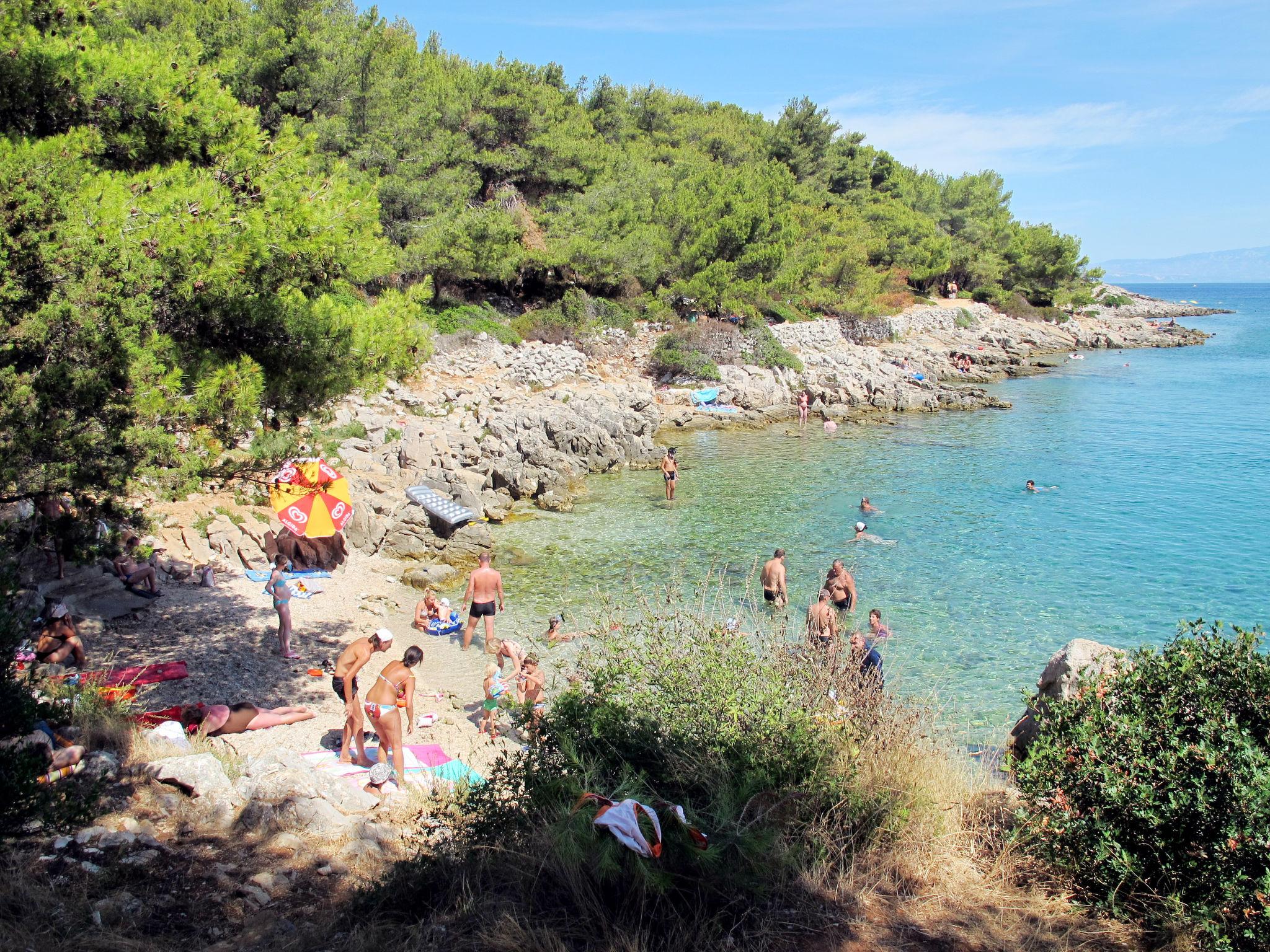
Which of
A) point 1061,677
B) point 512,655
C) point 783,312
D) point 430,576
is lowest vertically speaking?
point 512,655

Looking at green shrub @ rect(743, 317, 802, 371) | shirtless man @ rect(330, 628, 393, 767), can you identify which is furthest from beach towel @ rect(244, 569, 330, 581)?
green shrub @ rect(743, 317, 802, 371)

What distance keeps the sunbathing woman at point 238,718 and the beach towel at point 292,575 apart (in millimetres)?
4027

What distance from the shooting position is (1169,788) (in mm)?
4086

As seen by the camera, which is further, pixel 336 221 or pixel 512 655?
pixel 512 655

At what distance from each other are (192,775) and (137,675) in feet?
12.2

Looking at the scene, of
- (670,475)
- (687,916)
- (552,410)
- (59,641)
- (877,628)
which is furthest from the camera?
(552,410)

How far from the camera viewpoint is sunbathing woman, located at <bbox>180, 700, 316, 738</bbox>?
26.0 ft

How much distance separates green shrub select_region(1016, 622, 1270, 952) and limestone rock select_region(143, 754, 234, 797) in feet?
17.9

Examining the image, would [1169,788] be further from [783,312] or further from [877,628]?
[783,312]

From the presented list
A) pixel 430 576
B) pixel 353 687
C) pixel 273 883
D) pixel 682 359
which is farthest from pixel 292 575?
pixel 682 359

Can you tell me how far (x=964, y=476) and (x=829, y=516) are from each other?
604cm

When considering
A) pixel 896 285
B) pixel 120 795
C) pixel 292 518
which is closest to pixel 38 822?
pixel 120 795

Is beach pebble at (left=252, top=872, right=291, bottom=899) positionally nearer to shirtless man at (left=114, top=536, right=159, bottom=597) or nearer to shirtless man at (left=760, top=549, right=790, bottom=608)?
shirtless man at (left=114, top=536, right=159, bottom=597)

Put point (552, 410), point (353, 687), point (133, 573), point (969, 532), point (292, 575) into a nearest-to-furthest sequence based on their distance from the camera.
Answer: point (353, 687) → point (133, 573) → point (292, 575) → point (969, 532) → point (552, 410)
